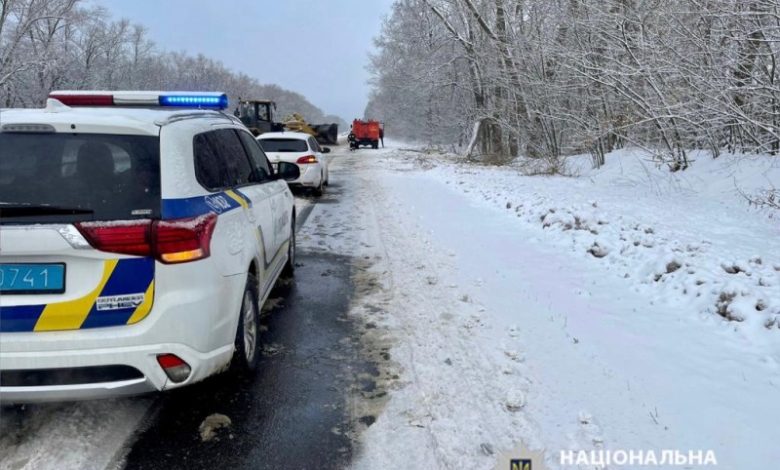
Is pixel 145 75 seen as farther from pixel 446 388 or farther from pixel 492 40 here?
pixel 446 388

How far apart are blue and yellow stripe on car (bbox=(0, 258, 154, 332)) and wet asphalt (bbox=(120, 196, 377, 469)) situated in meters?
0.79

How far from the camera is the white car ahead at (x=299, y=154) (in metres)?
12.7

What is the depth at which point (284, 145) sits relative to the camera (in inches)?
520

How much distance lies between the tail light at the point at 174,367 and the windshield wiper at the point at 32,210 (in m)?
0.82

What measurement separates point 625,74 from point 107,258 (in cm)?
999

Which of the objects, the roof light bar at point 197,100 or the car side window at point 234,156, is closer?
the car side window at point 234,156

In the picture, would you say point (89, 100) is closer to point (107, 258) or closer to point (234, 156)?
point (234, 156)

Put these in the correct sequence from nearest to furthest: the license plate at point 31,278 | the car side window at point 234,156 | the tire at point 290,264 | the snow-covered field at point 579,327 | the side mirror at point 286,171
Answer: the license plate at point 31,278 < the snow-covered field at point 579,327 < the car side window at point 234,156 < the side mirror at point 286,171 < the tire at point 290,264

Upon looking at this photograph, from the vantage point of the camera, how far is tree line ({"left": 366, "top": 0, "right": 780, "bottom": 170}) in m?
8.06

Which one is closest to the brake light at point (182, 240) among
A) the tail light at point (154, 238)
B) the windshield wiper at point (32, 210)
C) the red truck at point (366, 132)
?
the tail light at point (154, 238)

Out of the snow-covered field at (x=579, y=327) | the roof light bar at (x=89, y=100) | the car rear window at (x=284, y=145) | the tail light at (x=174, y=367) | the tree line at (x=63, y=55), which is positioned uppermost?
the tree line at (x=63, y=55)

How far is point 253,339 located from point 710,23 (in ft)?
30.9

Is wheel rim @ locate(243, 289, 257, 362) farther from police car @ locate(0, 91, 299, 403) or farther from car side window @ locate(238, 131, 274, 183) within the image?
car side window @ locate(238, 131, 274, 183)

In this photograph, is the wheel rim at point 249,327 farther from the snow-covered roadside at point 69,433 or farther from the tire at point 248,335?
the snow-covered roadside at point 69,433
